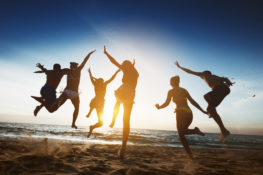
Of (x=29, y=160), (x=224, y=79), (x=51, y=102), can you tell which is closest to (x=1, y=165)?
(x=29, y=160)

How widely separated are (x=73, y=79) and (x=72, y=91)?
435mm

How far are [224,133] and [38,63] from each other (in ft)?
21.5

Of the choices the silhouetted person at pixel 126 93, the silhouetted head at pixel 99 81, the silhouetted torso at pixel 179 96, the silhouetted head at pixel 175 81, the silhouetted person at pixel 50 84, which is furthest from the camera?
the silhouetted head at pixel 99 81

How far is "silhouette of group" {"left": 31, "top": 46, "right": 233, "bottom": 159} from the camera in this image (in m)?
4.79

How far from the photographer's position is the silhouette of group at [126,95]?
188 inches

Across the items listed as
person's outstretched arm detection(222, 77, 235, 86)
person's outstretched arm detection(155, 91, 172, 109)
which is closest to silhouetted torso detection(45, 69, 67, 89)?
person's outstretched arm detection(155, 91, 172, 109)

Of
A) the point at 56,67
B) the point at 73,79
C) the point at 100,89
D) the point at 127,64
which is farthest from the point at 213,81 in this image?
the point at 56,67

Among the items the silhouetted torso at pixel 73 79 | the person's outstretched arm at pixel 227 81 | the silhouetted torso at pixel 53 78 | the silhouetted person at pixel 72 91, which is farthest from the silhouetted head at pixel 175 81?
the silhouetted torso at pixel 53 78

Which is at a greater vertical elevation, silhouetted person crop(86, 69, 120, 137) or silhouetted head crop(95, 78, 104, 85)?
silhouetted head crop(95, 78, 104, 85)

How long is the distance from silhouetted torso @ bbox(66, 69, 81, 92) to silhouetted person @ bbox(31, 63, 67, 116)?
0.79 feet

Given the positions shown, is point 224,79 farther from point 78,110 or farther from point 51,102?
point 51,102

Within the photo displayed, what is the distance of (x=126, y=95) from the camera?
475 cm

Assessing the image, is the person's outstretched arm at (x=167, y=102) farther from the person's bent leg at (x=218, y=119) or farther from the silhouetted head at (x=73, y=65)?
the silhouetted head at (x=73, y=65)

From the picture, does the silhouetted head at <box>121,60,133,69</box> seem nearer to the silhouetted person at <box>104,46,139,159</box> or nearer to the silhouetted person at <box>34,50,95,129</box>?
the silhouetted person at <box>104,46,139,159</box>
